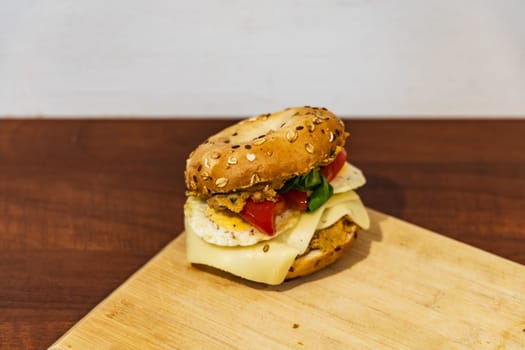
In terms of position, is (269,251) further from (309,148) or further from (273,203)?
(309,148)

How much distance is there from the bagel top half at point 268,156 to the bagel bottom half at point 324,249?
282mm

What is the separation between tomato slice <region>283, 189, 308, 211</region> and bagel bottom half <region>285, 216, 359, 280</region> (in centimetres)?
12

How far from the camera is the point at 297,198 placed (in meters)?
2.98

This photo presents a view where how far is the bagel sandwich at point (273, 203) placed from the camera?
283cm

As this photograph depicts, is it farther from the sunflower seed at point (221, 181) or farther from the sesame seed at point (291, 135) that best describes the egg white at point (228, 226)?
the sesame seed at point (291, 135)
